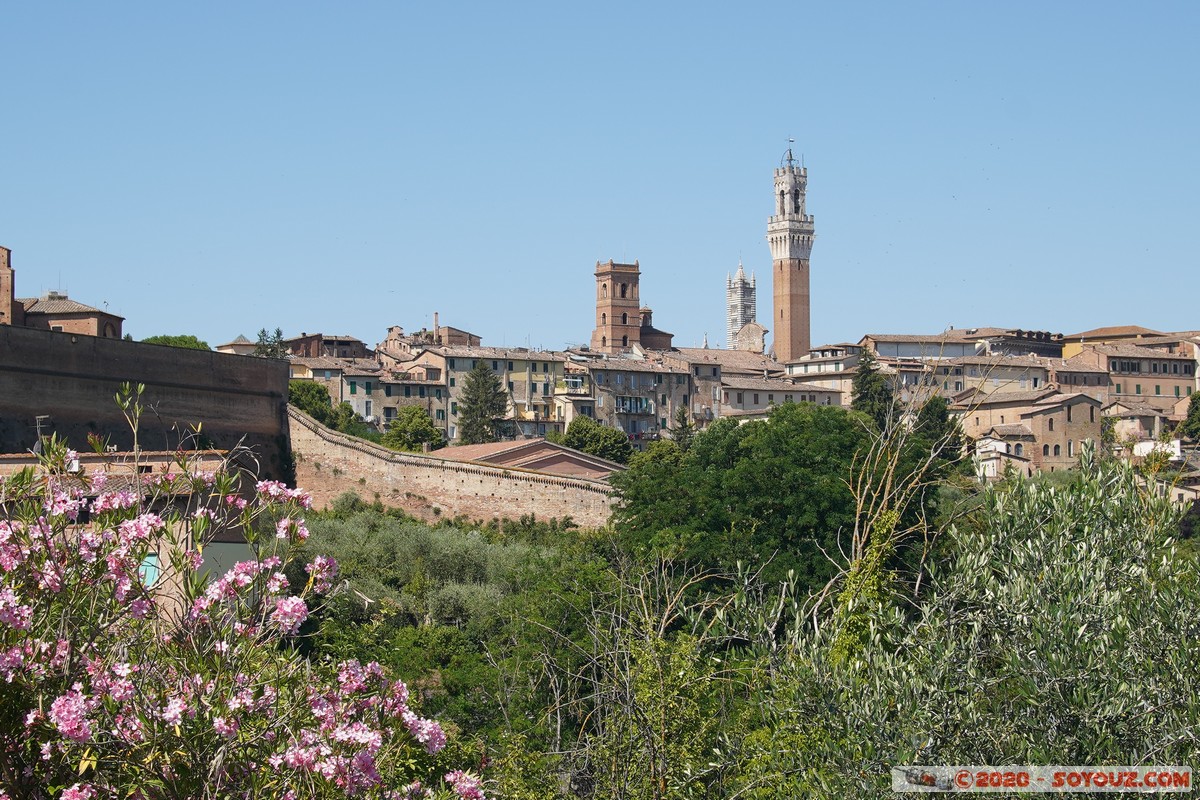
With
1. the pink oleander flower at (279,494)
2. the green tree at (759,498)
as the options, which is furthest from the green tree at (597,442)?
the pink oleander flower at (279,494)

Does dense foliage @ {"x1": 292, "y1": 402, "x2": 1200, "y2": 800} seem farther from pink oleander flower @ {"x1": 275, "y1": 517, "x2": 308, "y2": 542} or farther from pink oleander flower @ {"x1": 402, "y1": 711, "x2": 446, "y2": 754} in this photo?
pink oleander flower @ {"x1": 275, "y1": 517, "x2": 308, "y2": 542}

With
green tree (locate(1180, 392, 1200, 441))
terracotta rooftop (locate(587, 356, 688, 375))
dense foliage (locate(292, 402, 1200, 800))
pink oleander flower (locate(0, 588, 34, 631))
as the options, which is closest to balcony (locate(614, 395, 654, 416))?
terracotta rooftop (locate(587, 356, 688, 375))

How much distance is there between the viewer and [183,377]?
41312mm

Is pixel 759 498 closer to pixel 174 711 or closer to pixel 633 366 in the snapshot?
pixel 174 711

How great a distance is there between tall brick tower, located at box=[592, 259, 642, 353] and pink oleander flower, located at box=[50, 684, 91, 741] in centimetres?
8907

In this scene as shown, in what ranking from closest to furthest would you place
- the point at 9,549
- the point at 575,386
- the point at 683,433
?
the point at 9,549
the point at 683,433
the point at 575,386

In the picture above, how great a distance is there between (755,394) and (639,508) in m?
42.0

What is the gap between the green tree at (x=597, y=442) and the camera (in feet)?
183

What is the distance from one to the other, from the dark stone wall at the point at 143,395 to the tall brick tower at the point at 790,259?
209ft

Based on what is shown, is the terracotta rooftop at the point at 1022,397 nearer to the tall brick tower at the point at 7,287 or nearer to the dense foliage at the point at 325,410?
the dense foliage at the point at 325,410

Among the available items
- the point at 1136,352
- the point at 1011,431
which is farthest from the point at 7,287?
the point at 1136,352

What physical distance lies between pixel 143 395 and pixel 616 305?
60826 mm

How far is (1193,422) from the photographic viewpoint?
6544cm

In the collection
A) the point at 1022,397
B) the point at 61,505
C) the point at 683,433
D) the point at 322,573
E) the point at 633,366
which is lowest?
the point at 683,433
